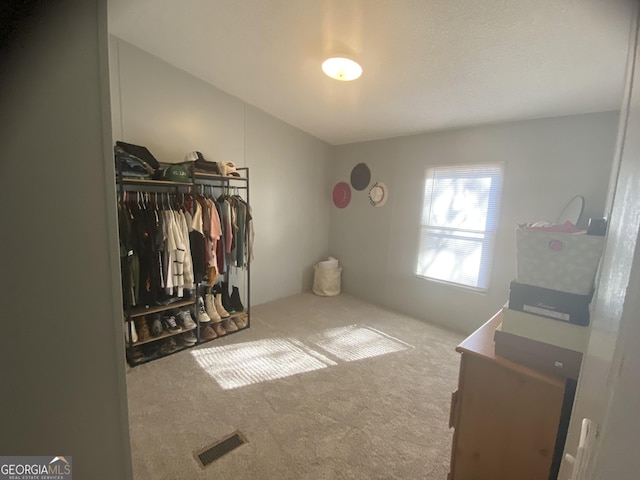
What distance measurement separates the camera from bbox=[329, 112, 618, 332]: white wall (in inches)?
93.7

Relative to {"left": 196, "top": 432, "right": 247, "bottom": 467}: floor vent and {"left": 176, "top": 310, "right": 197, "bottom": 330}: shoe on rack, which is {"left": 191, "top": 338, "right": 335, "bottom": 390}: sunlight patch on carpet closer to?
{"left": 176, "top": 310, "right": 197, "bottom": 330}: shoe on rack

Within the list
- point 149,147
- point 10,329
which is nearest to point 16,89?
point 10,329

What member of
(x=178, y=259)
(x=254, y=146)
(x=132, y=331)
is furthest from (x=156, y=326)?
(x=254, y=146)

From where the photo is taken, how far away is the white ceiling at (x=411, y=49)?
5.11 ft

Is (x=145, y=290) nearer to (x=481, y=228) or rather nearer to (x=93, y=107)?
(x=93, y=107)

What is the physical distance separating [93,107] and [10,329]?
18.8 inches

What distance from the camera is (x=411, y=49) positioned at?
76.3 inches

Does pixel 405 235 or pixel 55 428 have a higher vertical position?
pixel 405 235

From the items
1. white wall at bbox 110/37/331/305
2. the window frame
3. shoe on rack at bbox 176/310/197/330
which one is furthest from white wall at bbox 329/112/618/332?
shoe on rack at bbox 176/310/197/330

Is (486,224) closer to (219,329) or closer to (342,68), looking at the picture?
(342,68)

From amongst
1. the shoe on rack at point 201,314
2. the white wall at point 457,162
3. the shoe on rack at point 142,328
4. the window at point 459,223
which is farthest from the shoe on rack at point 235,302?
the window at point 459,223

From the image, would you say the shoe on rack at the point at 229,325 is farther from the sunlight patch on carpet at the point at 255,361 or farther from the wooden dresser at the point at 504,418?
the wooden dresser at the point at 504,418

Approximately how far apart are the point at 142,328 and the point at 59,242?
2.41m

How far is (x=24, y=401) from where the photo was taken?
56cm
